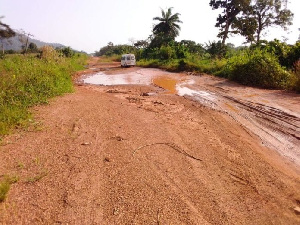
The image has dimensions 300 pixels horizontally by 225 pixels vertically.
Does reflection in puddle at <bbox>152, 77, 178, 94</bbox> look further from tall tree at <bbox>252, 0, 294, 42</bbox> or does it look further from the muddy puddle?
tall tree at <bbox>252, 0, 294, 42</bbox>

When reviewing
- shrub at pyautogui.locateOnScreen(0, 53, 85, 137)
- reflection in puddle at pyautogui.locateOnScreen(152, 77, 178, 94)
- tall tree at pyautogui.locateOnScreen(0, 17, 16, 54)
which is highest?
tall tree at pyautogui.locateOnScreen(0, 17, 16, 54)

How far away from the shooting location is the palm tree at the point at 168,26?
35.5 meters

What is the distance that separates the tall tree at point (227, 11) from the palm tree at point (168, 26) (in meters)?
8.47

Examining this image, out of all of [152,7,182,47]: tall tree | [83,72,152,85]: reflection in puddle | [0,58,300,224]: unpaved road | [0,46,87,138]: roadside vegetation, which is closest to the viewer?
[0,58,300,224]: unpaved road

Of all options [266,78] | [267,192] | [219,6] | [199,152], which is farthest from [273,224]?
[219,6]

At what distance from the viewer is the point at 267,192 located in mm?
3449

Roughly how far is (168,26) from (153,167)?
115ft

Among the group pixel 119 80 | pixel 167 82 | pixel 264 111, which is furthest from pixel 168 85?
pixel 264 111

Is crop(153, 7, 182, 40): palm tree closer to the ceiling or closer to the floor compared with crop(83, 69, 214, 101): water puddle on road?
closer to the ceiling

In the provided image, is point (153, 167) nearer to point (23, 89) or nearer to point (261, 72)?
point (23, 89)

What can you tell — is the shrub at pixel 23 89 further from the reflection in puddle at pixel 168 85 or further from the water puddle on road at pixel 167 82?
the reflection in puddle at pixel 168 85

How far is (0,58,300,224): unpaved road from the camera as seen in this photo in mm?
3043

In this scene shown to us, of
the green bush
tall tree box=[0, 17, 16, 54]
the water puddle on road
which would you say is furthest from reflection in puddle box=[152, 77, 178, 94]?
tall tree box=[0, 17, 16, 54]

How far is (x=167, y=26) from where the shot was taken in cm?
3625
